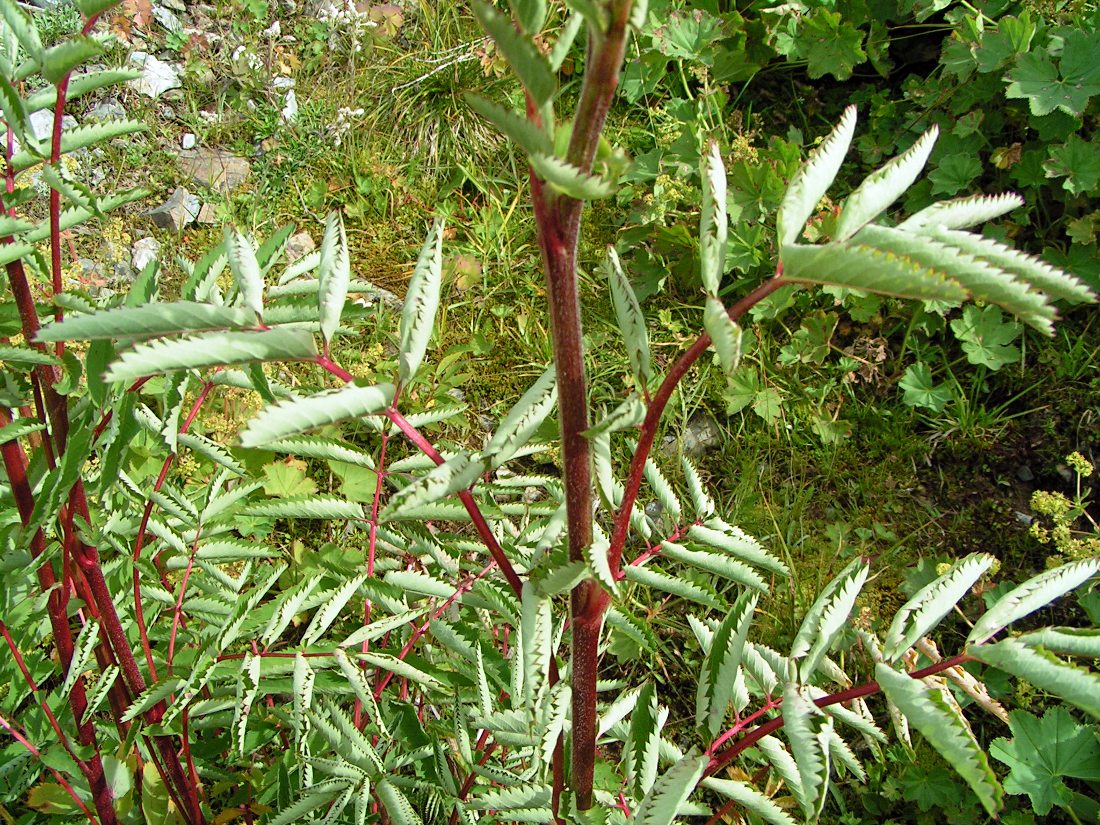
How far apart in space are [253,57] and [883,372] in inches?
100

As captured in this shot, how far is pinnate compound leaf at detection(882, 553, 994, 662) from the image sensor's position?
915mm

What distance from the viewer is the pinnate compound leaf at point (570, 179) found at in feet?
1.91

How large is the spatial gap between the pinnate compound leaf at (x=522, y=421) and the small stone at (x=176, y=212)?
101 inches

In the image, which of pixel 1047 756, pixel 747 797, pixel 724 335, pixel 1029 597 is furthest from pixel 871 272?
pixel 1047 756

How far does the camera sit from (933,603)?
94 cm

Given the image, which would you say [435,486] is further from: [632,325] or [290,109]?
[290,109]

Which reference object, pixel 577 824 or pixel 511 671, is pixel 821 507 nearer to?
pixel 511 671

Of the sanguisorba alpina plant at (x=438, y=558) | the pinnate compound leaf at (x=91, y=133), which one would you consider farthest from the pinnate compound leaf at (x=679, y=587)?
the pinnate compound leaf at (x=91, y=133)

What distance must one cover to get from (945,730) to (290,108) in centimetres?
321

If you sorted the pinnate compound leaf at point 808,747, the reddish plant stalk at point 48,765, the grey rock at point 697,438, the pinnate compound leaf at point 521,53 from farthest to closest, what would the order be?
the grey rock at point 697,438 < the reddish plant stalk at point 48,765 < the pinnate compound leaf at point 808,747 < the pinnate compound leaf at point 521,53

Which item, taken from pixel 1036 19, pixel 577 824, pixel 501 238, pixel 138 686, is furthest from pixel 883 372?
pixel 138 686

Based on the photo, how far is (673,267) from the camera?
2.75m

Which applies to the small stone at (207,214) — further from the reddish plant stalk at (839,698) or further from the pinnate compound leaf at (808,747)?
the pinnate compound leaf at (808,747)

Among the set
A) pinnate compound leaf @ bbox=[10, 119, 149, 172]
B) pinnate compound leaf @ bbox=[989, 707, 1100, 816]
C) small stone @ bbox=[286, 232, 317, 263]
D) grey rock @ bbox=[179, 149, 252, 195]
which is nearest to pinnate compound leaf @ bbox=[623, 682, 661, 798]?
pinnate compound leaf @ bbox=[10, 119, 149, 172]
